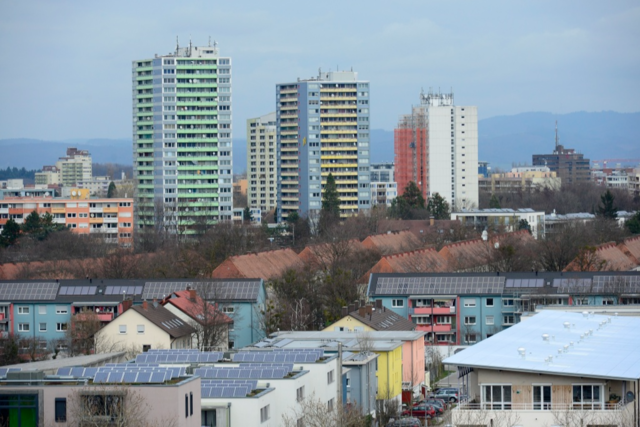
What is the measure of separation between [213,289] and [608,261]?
24791 mm

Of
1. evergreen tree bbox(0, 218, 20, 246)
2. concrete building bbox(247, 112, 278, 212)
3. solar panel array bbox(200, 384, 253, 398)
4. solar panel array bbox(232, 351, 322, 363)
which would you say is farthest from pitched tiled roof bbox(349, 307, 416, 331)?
concrete building bbox(247, 112, 278, 212)

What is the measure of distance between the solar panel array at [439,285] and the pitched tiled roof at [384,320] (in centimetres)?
308

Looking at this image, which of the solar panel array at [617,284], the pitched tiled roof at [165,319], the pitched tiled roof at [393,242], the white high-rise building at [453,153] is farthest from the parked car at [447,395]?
the white high-rise building at [453,153]

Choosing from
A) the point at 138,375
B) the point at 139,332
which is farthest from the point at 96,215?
the point at 138,375

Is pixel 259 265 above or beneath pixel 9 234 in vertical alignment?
beneath

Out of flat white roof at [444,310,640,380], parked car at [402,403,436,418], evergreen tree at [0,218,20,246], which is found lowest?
parked car at [402,403,436,418]

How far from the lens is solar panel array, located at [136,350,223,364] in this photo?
2936cm

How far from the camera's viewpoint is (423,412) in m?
33.7

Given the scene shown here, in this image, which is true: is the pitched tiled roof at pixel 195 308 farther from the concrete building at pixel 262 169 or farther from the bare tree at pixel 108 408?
the concrete building at pixel 262 169

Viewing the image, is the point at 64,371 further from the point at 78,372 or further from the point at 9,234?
the point at 9,234

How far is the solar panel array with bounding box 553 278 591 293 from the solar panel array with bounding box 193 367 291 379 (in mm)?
22968

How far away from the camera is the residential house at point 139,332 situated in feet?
132

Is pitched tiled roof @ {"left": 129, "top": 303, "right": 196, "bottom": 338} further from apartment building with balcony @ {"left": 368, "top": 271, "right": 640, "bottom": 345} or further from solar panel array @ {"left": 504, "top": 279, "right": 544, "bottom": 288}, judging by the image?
solar panel array @ {"left": 504, "top": 279, "right": 544, "bottom": 288}

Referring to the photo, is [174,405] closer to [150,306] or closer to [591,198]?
[150,306]
